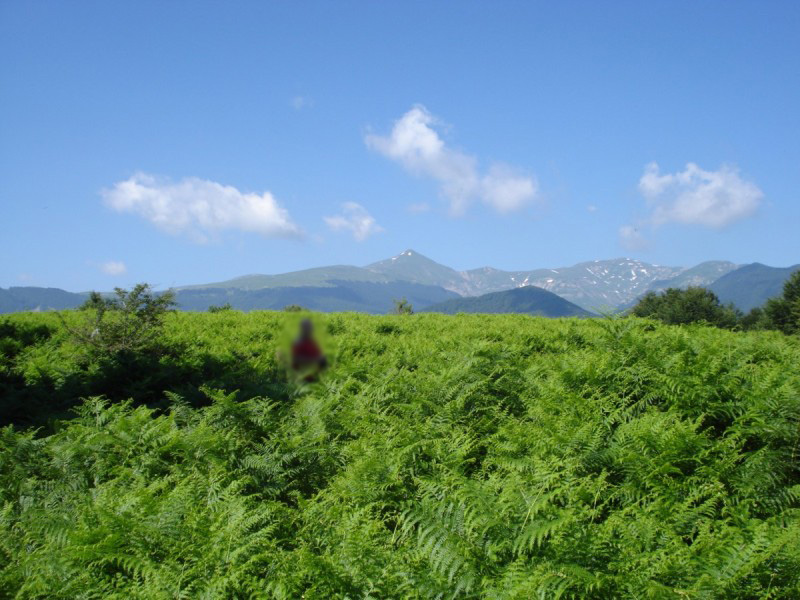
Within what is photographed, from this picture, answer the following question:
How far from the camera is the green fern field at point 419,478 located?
3389 millimetres

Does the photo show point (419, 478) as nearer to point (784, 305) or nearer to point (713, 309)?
point (784, 305)

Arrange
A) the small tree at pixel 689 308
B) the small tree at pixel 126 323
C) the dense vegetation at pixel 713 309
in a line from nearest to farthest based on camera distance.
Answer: the small tree at pixel 126 323
the dense vegetation at pixel 713 309
the small tree at pixel 689 308

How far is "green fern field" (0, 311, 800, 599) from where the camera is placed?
11.1 ft

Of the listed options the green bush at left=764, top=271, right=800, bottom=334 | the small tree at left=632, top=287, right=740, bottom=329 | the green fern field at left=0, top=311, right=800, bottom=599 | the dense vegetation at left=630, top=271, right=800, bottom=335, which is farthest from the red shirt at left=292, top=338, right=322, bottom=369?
the small tree at left=632, top=287, right=740, bottom=329

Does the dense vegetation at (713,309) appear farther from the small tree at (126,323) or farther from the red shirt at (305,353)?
the red shirt at (305,353)

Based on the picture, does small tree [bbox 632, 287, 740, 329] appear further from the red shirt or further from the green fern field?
the red shirt

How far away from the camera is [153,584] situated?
3.55 meters

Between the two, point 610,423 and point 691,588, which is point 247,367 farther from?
point 691,588

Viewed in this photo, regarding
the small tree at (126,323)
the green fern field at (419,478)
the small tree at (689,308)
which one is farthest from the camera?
the small tree at (689,308)

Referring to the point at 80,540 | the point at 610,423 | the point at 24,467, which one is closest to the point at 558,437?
the point at 610,423

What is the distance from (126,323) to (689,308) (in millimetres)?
49801

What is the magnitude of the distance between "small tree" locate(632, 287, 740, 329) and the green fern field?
41862 millimetres

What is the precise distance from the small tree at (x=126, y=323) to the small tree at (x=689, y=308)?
42651mm

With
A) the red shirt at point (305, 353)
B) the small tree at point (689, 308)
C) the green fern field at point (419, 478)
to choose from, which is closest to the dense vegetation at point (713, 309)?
the small tree at point (689, 308)
